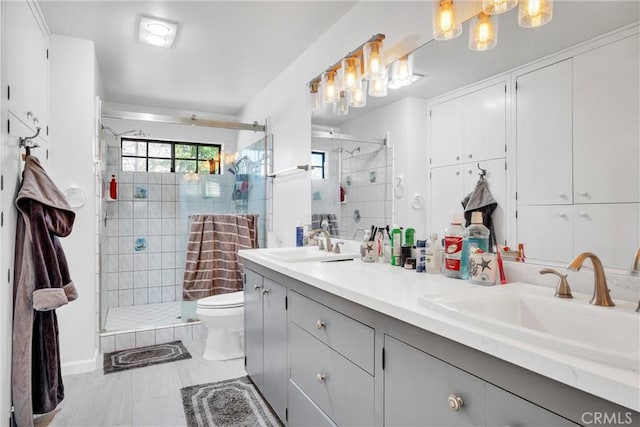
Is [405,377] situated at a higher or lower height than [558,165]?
lower

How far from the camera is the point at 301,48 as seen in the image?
2.96 metres

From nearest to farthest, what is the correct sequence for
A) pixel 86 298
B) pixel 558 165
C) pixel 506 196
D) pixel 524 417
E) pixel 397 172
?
1. pixel 524 417
2. pixel 558 165
3. pixel 506 196
4. pixel 397 172
5. pixel 86 298

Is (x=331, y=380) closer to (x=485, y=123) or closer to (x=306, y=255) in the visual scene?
(x=306, y=255)

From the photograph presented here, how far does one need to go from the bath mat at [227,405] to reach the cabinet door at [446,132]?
1.60 meters

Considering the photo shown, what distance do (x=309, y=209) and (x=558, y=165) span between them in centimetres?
191

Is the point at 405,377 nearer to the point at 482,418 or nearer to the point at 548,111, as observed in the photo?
the point at 482,418

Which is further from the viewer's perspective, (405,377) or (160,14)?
(160,14)

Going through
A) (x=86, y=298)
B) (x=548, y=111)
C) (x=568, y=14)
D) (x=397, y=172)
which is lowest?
(x=86, y=298)

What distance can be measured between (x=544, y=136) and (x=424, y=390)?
0.90 meters

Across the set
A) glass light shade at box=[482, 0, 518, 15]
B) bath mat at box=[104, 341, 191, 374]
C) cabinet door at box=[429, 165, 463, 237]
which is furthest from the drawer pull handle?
bath mat at box=[104, 341, 191, 374]

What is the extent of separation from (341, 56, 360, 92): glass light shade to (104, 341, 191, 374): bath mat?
2.39 m

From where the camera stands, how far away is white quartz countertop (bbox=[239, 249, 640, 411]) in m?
0.59

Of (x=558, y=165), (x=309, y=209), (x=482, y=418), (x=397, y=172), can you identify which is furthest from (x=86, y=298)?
(x=558, y=165)

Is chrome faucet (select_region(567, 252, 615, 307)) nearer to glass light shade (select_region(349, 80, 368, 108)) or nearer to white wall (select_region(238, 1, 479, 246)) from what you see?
white wall (select_region(238, 1, 479, 246))
